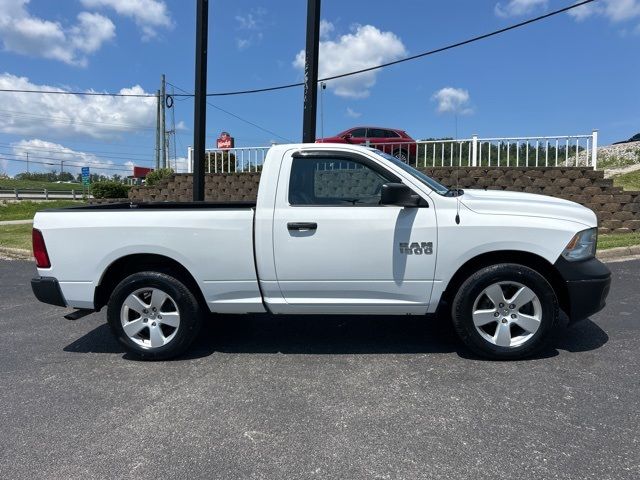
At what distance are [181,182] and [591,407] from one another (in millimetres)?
12361

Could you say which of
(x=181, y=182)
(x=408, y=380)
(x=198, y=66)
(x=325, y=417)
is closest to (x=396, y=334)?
(x=408, y=380)

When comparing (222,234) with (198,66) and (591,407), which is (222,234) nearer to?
(591,407)

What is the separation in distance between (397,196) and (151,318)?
2391mm

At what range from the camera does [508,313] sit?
13.4 ft

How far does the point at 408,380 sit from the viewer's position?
381 cm

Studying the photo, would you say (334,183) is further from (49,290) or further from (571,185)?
(571,185)

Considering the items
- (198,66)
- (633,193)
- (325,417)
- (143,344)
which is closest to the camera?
(325,417)

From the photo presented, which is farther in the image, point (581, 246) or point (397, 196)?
point (581, 246)

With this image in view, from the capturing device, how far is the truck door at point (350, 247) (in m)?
4.09

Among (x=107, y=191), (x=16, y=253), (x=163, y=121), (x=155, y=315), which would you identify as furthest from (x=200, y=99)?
(x=163, y=121)

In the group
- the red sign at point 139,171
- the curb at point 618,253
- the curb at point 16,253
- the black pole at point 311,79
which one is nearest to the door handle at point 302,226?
the black pole at point 311,79

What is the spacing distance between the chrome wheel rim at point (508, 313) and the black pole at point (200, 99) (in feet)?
21.6

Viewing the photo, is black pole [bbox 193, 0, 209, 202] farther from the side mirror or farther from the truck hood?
the truck hood

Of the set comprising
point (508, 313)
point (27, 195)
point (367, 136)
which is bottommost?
point (508, 313)
